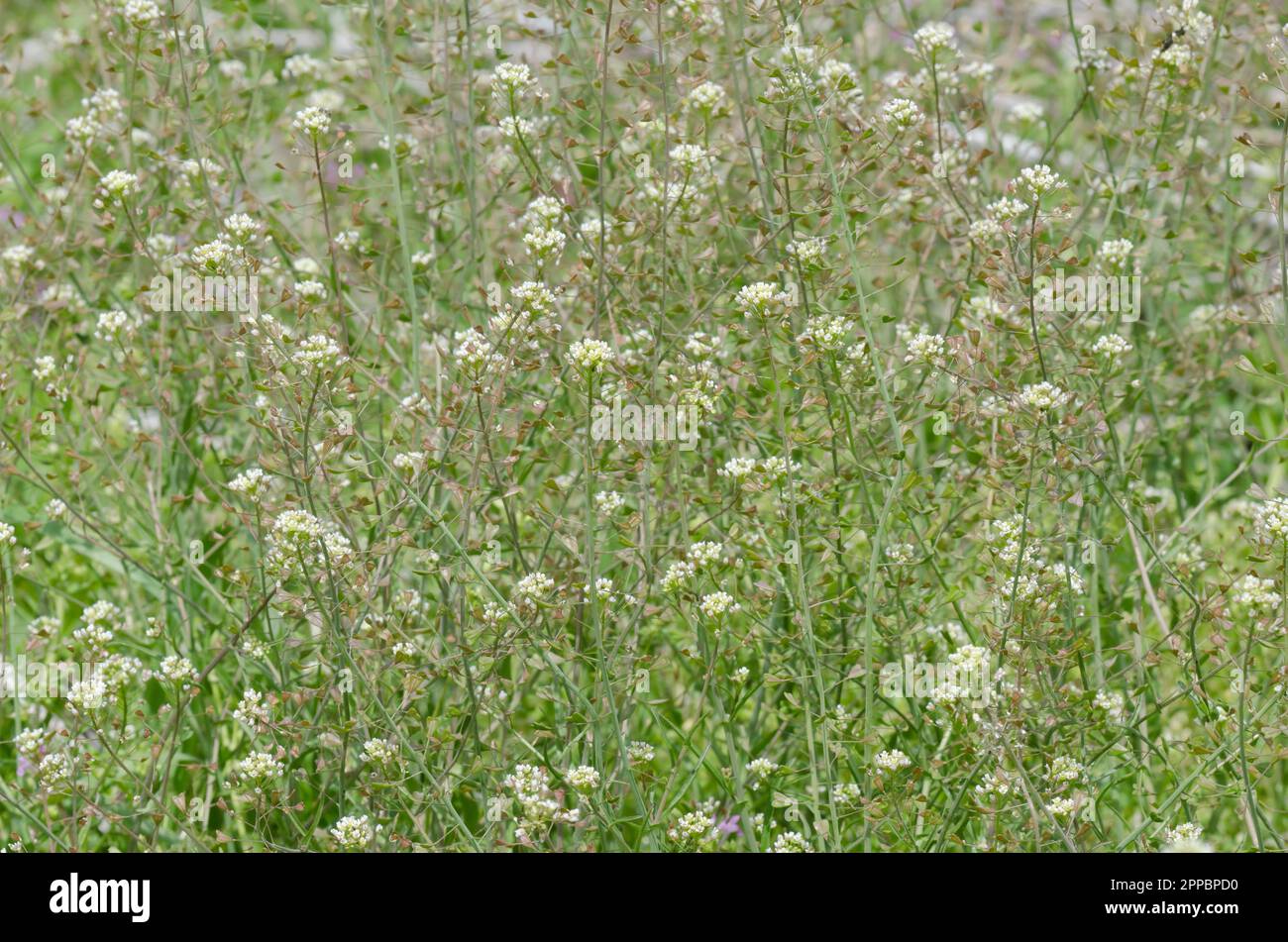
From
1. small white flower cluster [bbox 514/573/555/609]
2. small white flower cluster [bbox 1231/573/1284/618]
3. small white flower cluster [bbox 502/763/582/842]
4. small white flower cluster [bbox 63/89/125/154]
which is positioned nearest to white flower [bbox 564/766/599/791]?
small white flower cluster [bbox 502/763/582/842]

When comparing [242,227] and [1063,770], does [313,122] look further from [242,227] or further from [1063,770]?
[1063,770]

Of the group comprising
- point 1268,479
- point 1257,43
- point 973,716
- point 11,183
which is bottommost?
point 973,716

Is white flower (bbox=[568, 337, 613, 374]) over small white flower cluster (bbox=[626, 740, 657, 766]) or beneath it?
over

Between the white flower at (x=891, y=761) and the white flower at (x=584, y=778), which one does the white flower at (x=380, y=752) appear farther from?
the white flower at (x=891, y=761)

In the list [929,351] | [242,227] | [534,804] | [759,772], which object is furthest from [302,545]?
[929,351]

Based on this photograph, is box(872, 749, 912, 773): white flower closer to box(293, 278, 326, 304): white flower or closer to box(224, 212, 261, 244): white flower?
box(293, 278, 326, 304): white flower

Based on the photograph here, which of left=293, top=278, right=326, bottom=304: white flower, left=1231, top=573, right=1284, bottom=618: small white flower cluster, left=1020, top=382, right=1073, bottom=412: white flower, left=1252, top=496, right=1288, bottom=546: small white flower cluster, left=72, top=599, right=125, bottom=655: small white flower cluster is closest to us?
left=1252, top=496, right=1288, bottom=546: small white flower cluster

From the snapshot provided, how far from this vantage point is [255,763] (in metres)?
2.63

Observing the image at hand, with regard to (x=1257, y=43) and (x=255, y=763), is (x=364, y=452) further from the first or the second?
(x=1257, y=43)

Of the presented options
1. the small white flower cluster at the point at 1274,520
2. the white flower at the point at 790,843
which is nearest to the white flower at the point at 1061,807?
the white flower at the point at 790,843

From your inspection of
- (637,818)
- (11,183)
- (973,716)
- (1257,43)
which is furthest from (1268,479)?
(11,183)

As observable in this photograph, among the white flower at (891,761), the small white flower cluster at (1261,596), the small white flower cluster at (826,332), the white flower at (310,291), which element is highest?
the white flower at (310,291)
